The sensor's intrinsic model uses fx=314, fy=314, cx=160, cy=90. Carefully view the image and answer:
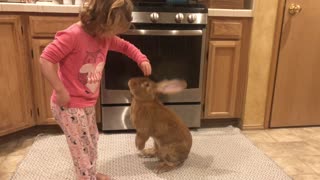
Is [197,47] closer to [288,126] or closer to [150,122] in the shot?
[150,122]

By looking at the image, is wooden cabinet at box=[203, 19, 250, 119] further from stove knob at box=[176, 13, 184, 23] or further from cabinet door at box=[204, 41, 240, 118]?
stove knob at box=[176, 13, 184, 23]

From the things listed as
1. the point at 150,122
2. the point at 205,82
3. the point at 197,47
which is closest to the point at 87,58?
the point at 150,122

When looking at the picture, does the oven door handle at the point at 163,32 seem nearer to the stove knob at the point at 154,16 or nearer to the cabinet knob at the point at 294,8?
the stove knob at the point at 154,16

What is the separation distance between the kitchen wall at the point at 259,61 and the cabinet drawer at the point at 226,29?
11 centimetres

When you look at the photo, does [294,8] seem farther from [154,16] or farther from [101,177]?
[101,177]

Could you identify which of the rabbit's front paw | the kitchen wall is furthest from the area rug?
the kitchen wall

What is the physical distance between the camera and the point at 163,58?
2107 millimetres

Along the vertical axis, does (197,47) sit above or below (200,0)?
below

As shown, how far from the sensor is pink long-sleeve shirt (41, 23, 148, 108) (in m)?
1.20

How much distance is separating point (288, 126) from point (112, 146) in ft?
4.55

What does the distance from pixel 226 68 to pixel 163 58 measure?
1.57ft

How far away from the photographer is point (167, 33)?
2.03 m

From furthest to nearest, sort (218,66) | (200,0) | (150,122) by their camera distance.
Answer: (200,0) < (218,66) < (150,122)

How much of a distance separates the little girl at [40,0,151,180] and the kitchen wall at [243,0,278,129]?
107cm
